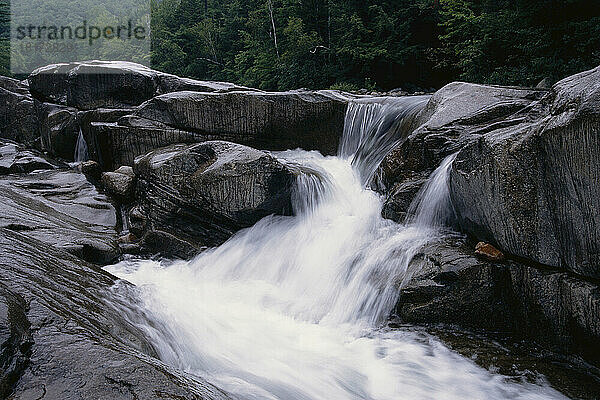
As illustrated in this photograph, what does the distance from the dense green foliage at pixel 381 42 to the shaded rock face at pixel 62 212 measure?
12.4 meters

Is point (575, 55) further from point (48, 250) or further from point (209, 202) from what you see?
point (48, 250)

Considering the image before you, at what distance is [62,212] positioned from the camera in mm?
8211

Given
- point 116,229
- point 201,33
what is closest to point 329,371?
point 116,229

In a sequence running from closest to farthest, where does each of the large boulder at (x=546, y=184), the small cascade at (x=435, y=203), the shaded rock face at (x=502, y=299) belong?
1. the large boulder at (x=546, y=184)
2. the shaded rock face at (x=502, y=299)
3. the small cascade at (x=435, y=203)

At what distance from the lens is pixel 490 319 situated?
15.8 feet

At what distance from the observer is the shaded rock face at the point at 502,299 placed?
411cm

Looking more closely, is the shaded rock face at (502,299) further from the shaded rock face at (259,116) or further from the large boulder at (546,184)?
the shaded rock face at (259,116)

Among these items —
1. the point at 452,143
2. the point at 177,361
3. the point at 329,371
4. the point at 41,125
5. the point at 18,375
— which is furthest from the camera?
the point at 41,125

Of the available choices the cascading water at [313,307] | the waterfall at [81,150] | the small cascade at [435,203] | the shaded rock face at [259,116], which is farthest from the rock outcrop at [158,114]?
the small cascade at [435,203]

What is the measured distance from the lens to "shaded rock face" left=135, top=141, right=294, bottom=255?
7.45 metres

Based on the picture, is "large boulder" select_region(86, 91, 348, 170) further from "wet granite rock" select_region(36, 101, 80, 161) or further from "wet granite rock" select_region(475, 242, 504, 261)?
"wet granite rock" select_region(475, 242, 504, 261)

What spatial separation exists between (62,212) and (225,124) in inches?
150

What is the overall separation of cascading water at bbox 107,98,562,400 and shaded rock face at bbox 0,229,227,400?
0.68 metres

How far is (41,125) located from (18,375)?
15.3 meters
